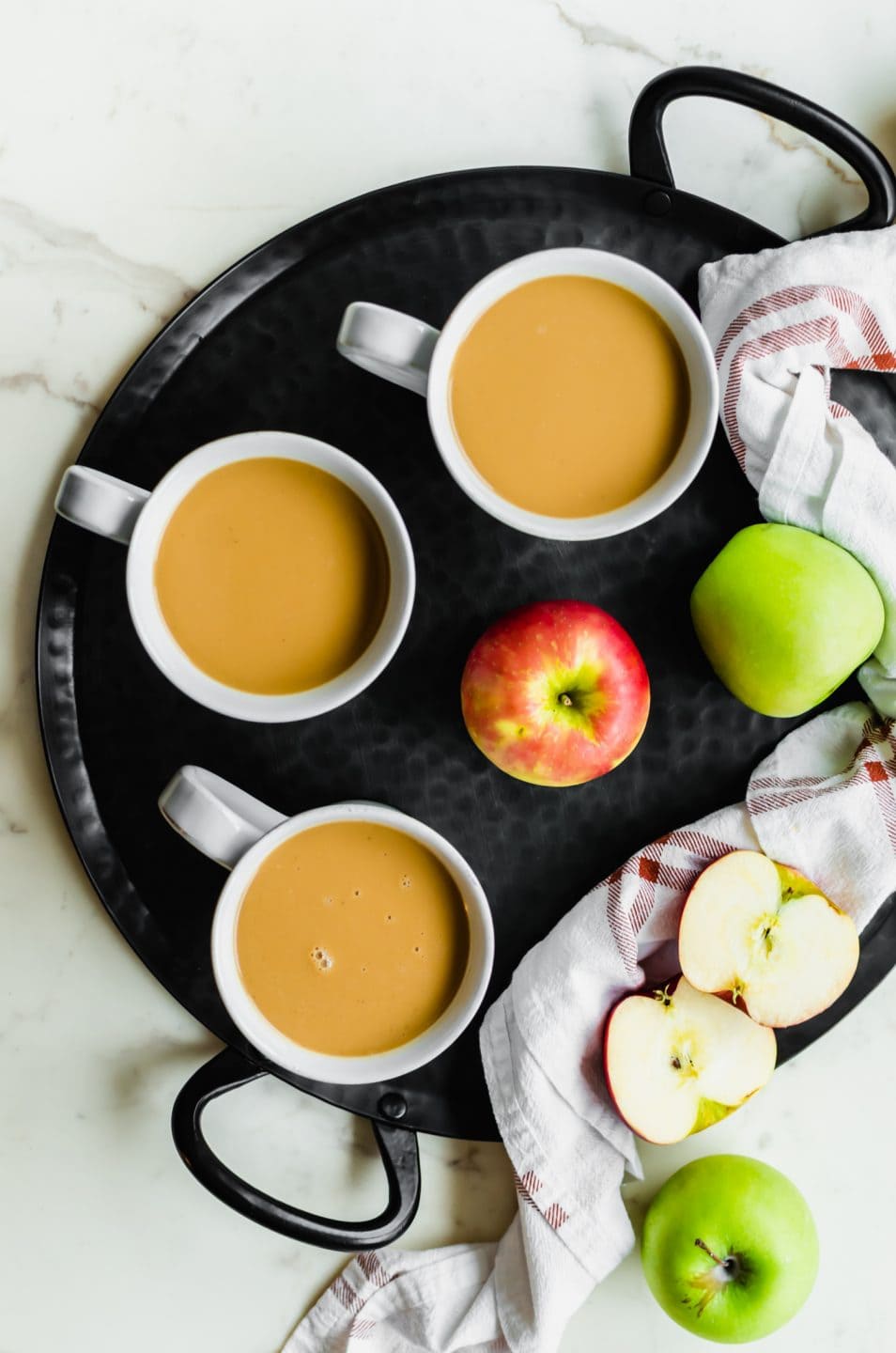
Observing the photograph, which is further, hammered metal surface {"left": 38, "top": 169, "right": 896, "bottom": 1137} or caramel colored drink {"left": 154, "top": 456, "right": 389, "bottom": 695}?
hammered metal surface {"left": 38, "top": 169, "right": 896, "bottom": 1137}

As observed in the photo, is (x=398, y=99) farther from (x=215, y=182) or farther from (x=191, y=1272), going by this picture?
(x=191, y=1272)

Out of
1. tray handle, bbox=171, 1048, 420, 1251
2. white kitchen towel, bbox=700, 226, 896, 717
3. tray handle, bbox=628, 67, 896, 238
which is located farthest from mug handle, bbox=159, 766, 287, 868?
tray handle, bbox=628, 67, 896, 238

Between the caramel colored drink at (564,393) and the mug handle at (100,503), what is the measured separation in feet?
0.72

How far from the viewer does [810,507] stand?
2.85ft

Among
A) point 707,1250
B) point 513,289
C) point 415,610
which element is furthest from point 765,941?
point 513,289

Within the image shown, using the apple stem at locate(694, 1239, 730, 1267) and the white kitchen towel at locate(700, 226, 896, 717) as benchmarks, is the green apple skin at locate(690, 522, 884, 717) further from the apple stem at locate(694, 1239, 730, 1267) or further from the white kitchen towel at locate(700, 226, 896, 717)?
the apple stem at locate(694, 1239, 730, 1267)

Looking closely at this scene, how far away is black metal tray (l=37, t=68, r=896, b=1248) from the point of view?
88 centimetres

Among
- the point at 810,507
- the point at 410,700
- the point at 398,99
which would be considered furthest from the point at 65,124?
the point at 810,507

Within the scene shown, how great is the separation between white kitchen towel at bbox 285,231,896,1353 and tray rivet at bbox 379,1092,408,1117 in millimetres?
75

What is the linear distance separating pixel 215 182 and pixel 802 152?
1.55 feet

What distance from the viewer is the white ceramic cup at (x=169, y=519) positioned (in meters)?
0.74

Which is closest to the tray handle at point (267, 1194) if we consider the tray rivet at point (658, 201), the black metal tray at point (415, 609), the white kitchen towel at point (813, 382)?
the black metal tray at point (415, 609)

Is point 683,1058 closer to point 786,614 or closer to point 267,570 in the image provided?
point 786,614

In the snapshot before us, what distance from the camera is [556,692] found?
805 millimetres
